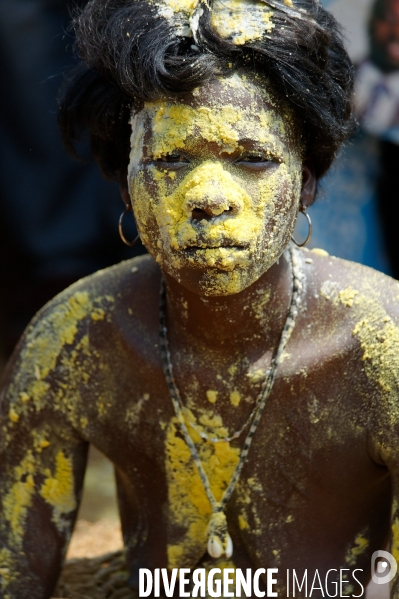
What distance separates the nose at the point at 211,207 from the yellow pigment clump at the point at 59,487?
79 cm

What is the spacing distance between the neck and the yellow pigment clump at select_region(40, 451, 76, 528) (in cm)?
46

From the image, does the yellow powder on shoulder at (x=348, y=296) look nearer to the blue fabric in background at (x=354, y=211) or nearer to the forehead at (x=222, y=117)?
the forehead at (x=222, y=117)

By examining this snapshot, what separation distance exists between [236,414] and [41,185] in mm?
2142

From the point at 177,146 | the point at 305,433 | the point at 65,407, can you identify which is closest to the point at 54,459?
the point at 65,407

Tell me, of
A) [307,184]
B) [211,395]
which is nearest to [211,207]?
[307,184]

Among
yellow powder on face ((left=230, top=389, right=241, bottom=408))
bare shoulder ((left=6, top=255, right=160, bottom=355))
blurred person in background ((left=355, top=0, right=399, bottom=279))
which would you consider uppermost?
blurred person in background ((left=355, top=0, right=399, bottom=279))

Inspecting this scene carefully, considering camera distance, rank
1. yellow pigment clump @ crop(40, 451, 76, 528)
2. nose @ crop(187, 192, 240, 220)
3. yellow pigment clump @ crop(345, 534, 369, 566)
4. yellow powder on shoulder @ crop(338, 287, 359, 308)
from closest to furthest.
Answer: nose @ crop(187, 192, 240, 220), yellow powder on shoulder @ crop(338, 287, 359, 308), yellow pigment clump @ crop(345, 534, 369, 566), yellow pigment clump @ crop(40, 451, 76, 528)

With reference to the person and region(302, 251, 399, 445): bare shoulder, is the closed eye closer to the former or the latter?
the person

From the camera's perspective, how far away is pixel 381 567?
7.84 feet

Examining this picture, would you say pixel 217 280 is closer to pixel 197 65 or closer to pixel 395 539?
pixel 197 65

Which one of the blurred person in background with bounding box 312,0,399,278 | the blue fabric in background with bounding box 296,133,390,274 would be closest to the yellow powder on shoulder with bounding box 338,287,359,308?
the blurred person in background with bounding box 312,0,399,278

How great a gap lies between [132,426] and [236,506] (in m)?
0.30

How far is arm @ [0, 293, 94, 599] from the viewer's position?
2480mm

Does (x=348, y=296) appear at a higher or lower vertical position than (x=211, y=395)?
higher
